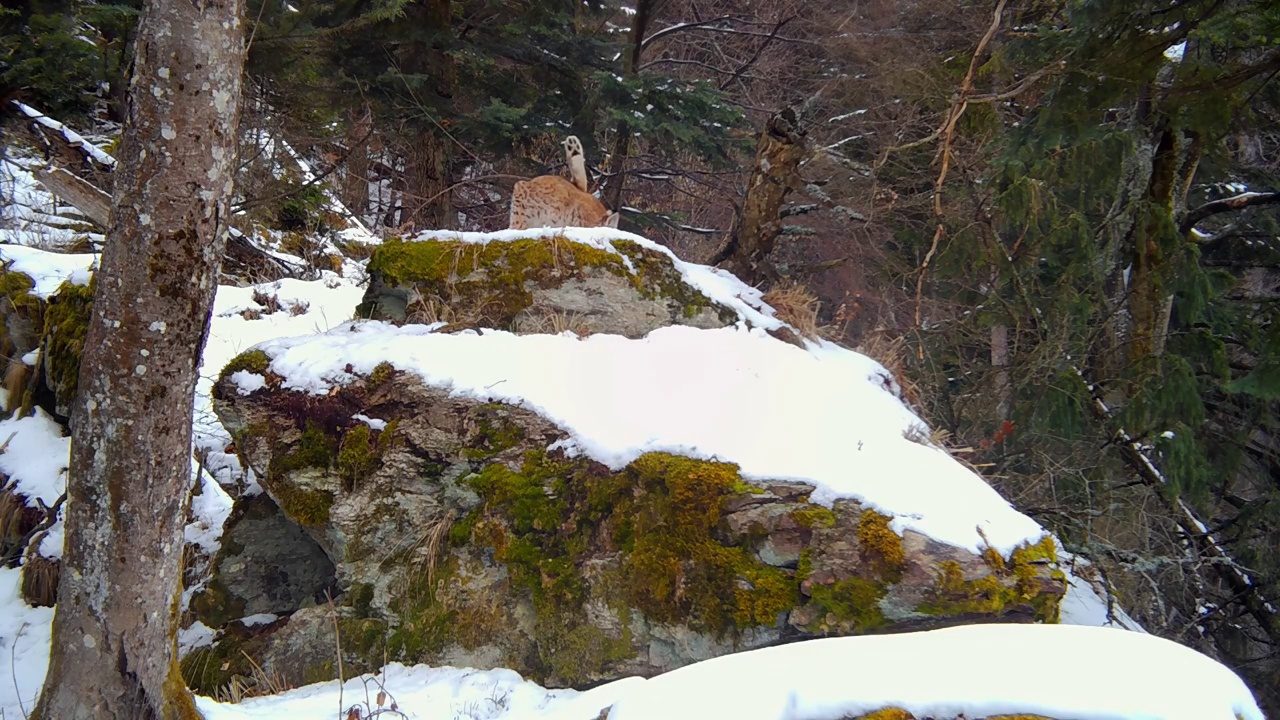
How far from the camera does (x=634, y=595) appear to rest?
11.5 feet

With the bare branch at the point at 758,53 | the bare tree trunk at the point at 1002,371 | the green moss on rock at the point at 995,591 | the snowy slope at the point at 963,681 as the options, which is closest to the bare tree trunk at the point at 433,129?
the bare branch at the point at 758,53

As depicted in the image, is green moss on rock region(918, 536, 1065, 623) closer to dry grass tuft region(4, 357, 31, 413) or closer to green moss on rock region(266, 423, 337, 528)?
green moss on rock region(266, 423, 337, 528)

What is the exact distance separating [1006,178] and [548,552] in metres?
5.92

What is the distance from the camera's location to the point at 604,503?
3.72 m

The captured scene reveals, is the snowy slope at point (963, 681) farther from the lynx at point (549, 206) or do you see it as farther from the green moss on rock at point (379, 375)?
the lynx at point (549, 206)

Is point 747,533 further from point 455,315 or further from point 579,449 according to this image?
point 455,315

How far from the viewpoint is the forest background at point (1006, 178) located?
552cm

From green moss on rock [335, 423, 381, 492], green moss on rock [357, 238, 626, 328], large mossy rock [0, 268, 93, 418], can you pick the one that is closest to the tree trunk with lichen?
green moss on rock [357, 238, 626, 328]

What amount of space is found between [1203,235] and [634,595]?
7881 mm

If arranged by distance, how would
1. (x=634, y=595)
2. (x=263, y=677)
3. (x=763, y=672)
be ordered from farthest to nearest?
(x=263, y=677) < (x=634, y=595) < (x=763, y=672)

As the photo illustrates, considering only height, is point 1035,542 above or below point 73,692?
above

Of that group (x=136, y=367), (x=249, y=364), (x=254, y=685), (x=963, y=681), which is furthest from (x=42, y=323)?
(x=963, y=681)

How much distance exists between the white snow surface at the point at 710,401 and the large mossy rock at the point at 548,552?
10cm

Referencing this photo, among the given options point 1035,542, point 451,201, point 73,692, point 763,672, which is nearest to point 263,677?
point 73,692
